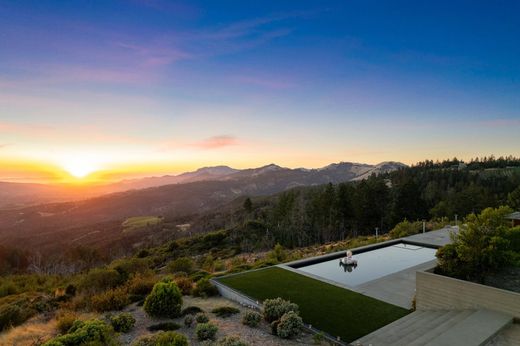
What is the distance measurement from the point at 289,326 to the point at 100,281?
9.23 meters

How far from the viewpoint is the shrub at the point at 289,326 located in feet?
24.8

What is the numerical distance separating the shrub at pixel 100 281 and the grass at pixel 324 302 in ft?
16.1

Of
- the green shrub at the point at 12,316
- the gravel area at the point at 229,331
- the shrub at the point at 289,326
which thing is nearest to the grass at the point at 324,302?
the shrub at the point at 289,326

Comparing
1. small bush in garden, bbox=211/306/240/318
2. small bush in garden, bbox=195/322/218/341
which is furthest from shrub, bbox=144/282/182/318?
small bush in garden, bbox=195/322/218/341

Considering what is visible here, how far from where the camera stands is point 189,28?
17375 millimetres

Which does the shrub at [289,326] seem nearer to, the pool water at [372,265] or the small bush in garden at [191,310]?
the small bush in garden at [191,310]

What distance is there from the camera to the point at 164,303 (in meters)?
8.91

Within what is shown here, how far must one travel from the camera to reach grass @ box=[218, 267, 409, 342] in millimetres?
8094

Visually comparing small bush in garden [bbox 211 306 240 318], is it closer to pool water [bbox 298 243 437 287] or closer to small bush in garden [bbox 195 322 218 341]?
small bush in garden [bbox 195 322 218 341]

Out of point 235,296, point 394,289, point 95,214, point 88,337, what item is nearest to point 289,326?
point 235,296

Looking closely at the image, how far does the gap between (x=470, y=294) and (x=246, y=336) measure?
6084mm

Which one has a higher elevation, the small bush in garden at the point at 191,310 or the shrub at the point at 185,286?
the small bush in garden at the point at 191,310

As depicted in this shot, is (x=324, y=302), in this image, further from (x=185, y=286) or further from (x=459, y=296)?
(x=185, y=286)

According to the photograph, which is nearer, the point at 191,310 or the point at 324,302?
the point at 191,310
